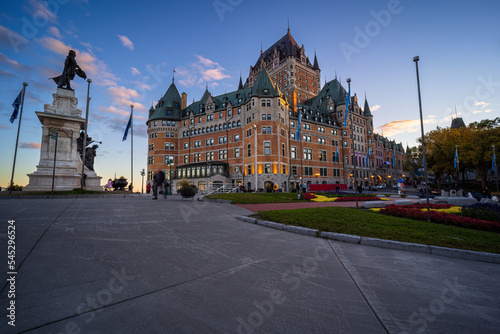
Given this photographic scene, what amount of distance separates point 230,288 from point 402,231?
659 cm

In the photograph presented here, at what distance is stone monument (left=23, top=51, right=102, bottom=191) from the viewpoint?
1902 cm

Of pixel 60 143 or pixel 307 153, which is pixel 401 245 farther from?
pixel 307 153

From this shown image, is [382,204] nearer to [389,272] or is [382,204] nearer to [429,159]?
[389,272]

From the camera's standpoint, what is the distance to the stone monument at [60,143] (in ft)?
62.4

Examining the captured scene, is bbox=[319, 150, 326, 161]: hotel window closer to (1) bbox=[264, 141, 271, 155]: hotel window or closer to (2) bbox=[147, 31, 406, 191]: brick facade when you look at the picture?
(2) bbox=[147, 31, 406, 191]: brick facade

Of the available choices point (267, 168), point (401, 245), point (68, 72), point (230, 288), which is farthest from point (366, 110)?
point (230, 288)

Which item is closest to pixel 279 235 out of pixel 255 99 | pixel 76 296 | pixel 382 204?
pixel 76 296

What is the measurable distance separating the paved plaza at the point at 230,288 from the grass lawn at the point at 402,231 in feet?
3.65

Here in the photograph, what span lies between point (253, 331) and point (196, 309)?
2.26 ft

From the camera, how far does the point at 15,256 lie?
3678 mm

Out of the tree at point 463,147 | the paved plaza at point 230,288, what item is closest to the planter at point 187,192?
the paved plaza at point 230,288

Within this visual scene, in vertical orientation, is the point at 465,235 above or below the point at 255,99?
below

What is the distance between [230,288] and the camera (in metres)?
2.99

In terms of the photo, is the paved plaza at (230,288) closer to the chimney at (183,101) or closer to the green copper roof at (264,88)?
the green copper roof at (264,88)
